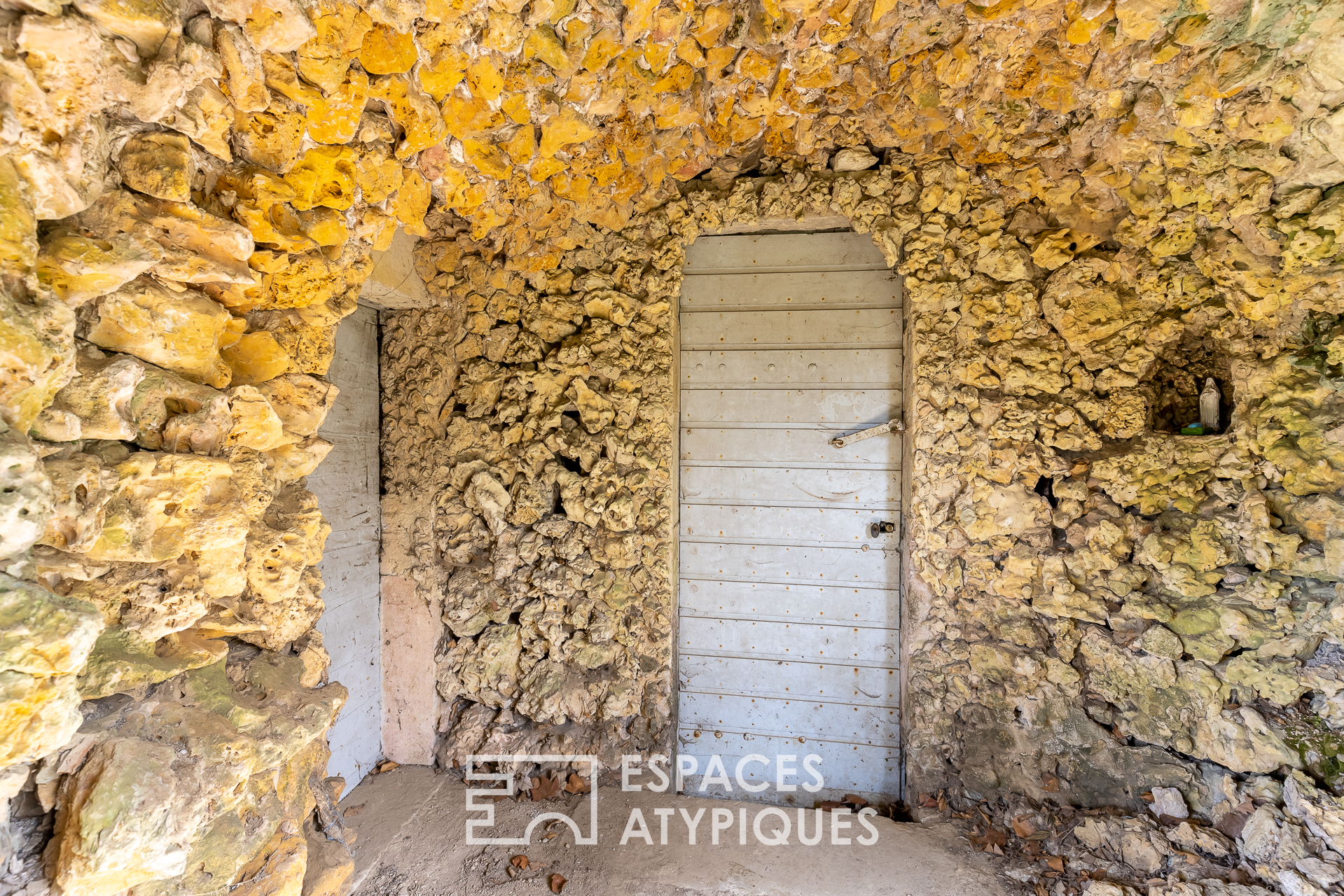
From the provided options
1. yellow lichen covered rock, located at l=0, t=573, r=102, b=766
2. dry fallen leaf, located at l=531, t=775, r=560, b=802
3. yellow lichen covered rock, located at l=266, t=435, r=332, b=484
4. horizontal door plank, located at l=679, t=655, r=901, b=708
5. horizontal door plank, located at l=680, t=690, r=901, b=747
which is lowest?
dry fallen leaf, located at l=531, t=775, r=560, b=802

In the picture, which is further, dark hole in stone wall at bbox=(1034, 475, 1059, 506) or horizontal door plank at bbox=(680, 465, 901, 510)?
horizontal door plank at bbox=(680, 465, 901, 510)

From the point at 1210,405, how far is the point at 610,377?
2418 mm

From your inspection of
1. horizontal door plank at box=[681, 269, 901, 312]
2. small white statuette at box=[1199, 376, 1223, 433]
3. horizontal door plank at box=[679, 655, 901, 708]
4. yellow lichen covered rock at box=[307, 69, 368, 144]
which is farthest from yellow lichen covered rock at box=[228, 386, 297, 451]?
small white statuette at box=[1199, 376, 1223, 433]

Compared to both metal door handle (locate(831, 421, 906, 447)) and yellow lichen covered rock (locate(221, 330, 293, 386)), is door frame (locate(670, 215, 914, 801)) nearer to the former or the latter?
metal door handle (locate(831, 421, 906, 447))

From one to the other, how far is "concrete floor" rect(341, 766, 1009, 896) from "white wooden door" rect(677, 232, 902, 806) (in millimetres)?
372

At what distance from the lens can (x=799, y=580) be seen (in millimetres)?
2932

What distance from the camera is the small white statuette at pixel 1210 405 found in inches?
91.3

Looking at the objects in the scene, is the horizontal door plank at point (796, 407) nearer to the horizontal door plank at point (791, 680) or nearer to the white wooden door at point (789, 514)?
the white wooden door at point (789, 514)

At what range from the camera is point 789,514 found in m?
2.94

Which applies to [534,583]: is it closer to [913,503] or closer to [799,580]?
[799,580]

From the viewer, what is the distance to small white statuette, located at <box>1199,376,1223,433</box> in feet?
7.61

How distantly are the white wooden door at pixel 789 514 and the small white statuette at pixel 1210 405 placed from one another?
112 centimetres

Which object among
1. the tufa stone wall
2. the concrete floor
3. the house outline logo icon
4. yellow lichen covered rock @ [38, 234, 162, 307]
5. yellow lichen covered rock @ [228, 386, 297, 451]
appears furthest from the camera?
the tufa stone wall

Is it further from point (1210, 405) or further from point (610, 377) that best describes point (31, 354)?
point (1210, 405)
